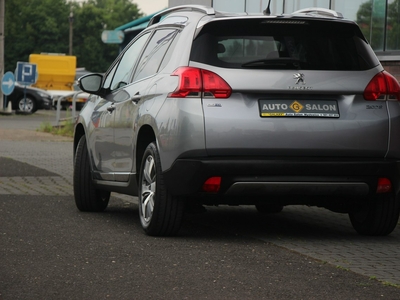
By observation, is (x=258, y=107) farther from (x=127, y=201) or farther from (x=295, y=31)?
(x=127, y=201)

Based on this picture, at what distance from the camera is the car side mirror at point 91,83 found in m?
9.83

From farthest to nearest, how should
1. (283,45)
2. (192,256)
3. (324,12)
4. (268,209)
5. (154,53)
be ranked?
(268,209) < (154,53) < (324,12) < (283,45) < (192,256)

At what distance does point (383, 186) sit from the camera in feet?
26.2

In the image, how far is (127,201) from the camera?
1134 centimetres

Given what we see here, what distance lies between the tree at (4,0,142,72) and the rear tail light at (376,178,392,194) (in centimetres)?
10698

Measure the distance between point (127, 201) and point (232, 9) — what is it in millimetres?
9168

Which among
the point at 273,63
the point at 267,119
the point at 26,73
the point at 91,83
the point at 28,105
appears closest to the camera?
the point at 267,119

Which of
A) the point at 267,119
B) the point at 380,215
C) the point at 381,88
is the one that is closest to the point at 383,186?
→ the point at 380,215

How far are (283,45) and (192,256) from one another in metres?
1.81

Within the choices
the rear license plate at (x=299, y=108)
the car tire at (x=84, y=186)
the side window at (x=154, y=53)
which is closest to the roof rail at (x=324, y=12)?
the rear license plate at (x=299, y=108)

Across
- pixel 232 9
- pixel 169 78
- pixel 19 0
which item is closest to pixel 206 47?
pixel 169 78

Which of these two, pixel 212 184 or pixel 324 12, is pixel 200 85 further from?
pixel 324 12

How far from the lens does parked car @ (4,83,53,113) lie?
143 ft

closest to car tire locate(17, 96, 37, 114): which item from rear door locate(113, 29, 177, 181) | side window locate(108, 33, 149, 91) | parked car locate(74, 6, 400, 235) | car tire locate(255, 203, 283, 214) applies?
car tire locate(255, 203, 283, 214)
